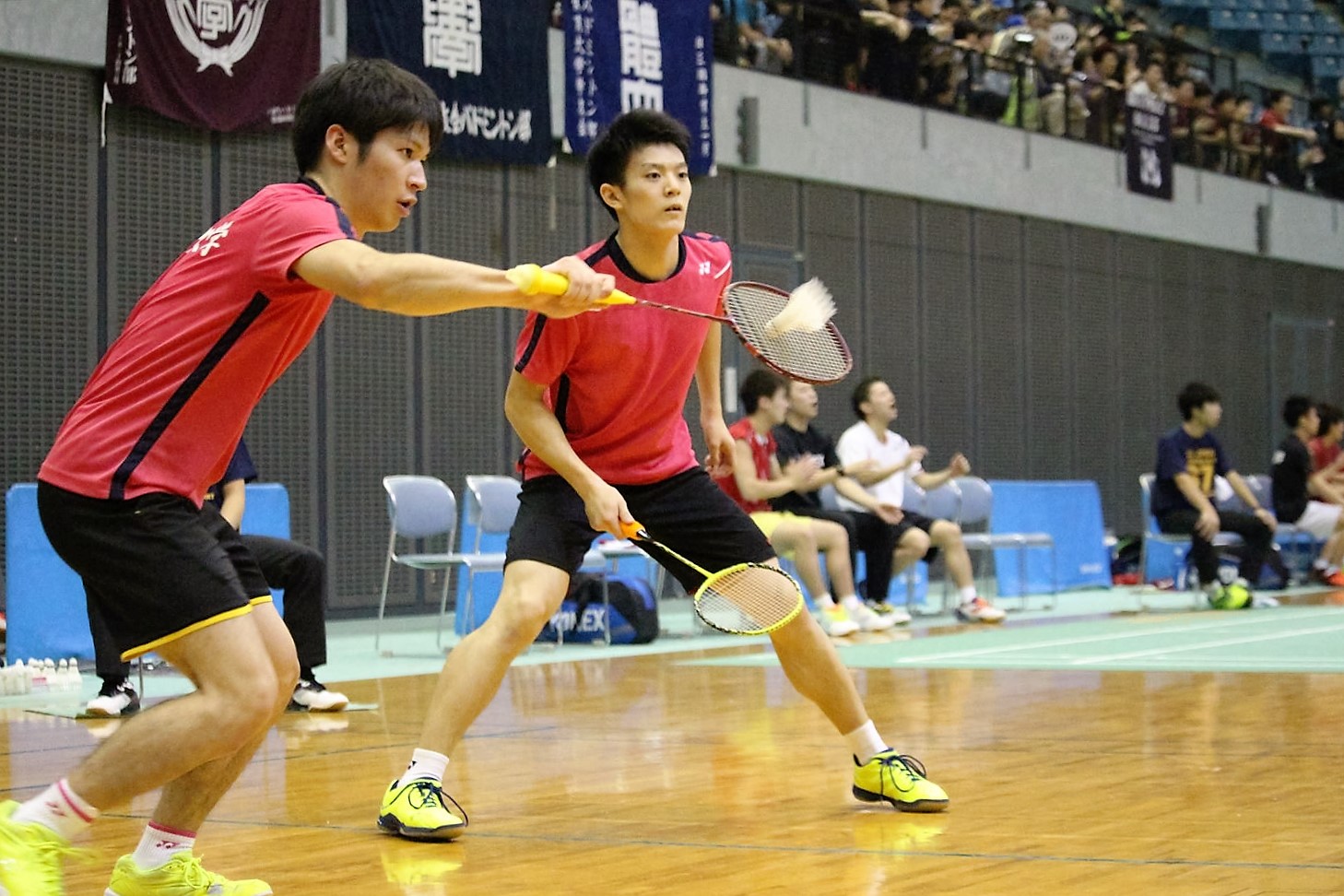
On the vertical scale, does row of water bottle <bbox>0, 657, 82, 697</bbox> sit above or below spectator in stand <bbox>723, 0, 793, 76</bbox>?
below

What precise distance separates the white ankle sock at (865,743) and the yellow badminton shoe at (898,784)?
0.07 ft

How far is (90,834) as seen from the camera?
4730 mm

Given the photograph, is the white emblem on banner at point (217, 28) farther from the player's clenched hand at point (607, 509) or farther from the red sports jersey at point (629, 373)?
the player's clenched hand at point (607, 509)

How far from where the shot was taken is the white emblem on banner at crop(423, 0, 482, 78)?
41.7 ft

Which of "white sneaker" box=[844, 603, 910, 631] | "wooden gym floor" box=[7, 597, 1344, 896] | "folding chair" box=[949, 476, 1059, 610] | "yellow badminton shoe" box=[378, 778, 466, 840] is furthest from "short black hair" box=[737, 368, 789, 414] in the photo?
"yellow badminton shoe" box=[378, 778, 466, 840]

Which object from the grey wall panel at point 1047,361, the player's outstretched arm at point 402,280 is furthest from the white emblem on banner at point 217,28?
the grey wall panel at point 1047,361

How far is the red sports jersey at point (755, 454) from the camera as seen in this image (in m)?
11.3

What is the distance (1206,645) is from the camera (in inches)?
418

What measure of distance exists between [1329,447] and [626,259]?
13526 mm

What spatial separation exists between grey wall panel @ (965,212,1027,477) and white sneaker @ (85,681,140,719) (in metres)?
11.8

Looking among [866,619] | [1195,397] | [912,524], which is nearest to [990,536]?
[912,524]

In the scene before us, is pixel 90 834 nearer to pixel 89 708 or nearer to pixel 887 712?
pixel 89 708

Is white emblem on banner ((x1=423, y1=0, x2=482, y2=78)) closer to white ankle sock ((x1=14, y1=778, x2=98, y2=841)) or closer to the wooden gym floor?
the wooden gym floor

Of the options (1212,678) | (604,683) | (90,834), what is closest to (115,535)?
(90,834)
